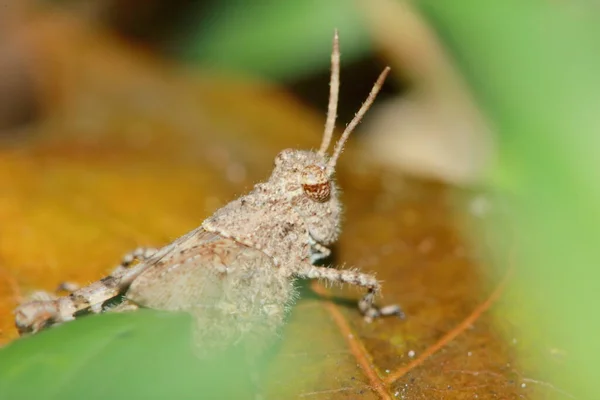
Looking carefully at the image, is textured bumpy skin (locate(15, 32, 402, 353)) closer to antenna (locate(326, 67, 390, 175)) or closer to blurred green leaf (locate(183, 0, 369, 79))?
antenna (locate(326, 67, 390, 175))

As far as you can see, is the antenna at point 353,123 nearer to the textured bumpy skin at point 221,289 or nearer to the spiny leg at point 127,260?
the textured bumpy skin at point 221,289

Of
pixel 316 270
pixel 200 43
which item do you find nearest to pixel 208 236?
pixel 316 270

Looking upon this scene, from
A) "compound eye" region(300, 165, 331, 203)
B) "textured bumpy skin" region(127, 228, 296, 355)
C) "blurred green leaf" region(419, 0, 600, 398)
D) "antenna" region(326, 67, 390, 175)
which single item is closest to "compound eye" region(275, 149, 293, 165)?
"compound eye" region(300, 165, 331, 203)

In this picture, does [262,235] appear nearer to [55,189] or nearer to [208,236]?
[208,236]

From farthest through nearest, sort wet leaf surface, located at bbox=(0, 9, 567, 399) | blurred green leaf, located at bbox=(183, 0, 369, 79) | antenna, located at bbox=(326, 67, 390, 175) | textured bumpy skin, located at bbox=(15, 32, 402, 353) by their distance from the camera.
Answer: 1. blurred green leaf, located at bbox=(183, 0, 369, 79)
2. antenna, located at bbox=(326, 67, 390, 175)
3. textured bumpy skin, located at bbox=(15, 32, 402, 353)
4. wet leaf surface, located at bbox=(0, 9, 567, 399)

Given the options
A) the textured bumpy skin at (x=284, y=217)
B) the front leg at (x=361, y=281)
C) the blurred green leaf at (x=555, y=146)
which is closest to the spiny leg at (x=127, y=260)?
the textured bumpy skin at (x=284, y=217)

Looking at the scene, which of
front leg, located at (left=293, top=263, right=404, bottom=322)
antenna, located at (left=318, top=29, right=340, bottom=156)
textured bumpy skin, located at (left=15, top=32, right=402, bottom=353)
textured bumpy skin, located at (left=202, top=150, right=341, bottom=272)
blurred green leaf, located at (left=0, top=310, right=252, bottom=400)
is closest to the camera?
blurred green leaf, located at (left=0, top=310, right=252, bottom=400)
